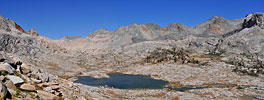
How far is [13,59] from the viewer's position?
25.0 meters

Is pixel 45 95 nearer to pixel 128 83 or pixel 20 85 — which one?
pixel 20 85

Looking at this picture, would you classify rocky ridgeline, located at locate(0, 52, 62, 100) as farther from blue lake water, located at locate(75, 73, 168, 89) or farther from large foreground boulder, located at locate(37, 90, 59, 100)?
blue lake water, located at locate(75, 73, 168, 89)

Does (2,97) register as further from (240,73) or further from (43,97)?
(240,73)

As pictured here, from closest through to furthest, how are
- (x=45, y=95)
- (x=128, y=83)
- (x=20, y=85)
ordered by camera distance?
(x=20, y=85), (x=45, y=95), (x=128, y=83)

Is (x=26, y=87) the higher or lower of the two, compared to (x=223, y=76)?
higher

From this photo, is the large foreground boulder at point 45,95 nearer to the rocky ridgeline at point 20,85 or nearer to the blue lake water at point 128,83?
the rocky ridgeline at point 20,85

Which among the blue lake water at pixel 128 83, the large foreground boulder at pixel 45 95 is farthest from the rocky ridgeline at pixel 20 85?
the blue lake water at pixel 128 83

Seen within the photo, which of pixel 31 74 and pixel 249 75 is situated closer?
pixel 31 74

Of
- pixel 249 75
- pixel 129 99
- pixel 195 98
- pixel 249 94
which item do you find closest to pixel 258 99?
pixel 249 94

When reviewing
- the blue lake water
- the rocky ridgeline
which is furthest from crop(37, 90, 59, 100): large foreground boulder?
the blue lake water

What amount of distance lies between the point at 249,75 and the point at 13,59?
6682 inches

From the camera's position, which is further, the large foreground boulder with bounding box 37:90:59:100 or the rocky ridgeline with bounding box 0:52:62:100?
the large foreground boulder with bounding box 37:90:59:100

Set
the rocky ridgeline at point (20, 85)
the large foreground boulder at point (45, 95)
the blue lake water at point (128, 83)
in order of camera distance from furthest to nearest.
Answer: the blue lake water at point (128, 83)
the large foreground boulder at point (45, 95)
the rocky ridgeline at point (20, 85)

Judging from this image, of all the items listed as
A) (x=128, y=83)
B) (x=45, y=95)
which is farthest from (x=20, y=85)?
(x=128, y=83)
